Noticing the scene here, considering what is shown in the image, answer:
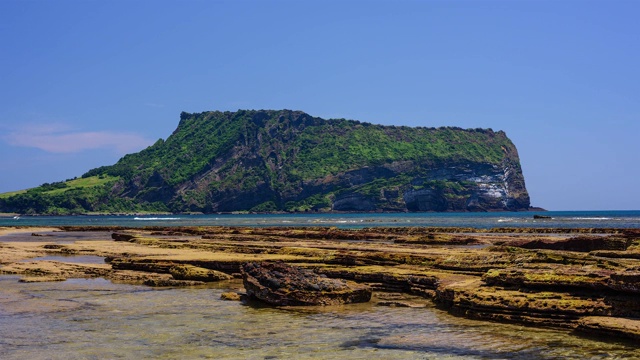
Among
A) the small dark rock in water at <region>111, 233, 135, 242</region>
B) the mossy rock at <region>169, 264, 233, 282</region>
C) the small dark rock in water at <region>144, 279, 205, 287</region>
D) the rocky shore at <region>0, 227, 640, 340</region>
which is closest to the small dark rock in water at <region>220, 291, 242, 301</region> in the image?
the rocky shore at <region>0, 227, 640, 340</region>

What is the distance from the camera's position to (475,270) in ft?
89.7

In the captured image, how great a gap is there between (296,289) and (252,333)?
4820 mm

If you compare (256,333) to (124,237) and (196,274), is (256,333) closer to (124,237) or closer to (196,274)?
(196,274)

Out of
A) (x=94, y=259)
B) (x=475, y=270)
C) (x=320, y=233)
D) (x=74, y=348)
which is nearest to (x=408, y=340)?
(x=74, y=348)

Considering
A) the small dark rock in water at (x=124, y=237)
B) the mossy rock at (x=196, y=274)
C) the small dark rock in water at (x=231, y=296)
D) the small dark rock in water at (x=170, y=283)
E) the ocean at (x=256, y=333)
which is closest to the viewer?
the ocean at (x=256, y=333)

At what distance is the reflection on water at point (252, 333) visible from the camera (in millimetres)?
15633

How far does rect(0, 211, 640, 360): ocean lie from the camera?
15.6 metres

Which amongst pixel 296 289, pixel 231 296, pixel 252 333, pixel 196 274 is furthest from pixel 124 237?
pixel 252 333

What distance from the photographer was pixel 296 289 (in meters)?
22.7

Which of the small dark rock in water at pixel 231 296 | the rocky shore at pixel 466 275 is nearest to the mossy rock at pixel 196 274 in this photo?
the rocky shore at pixel 466 275

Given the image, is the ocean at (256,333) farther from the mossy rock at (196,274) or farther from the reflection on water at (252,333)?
the mossy rock at (196,274)

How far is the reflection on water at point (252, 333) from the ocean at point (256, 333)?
0.09 ft

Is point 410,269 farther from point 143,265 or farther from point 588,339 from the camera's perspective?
point 143,265

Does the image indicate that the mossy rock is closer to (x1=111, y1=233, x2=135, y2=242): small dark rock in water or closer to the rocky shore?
the rocky shore
